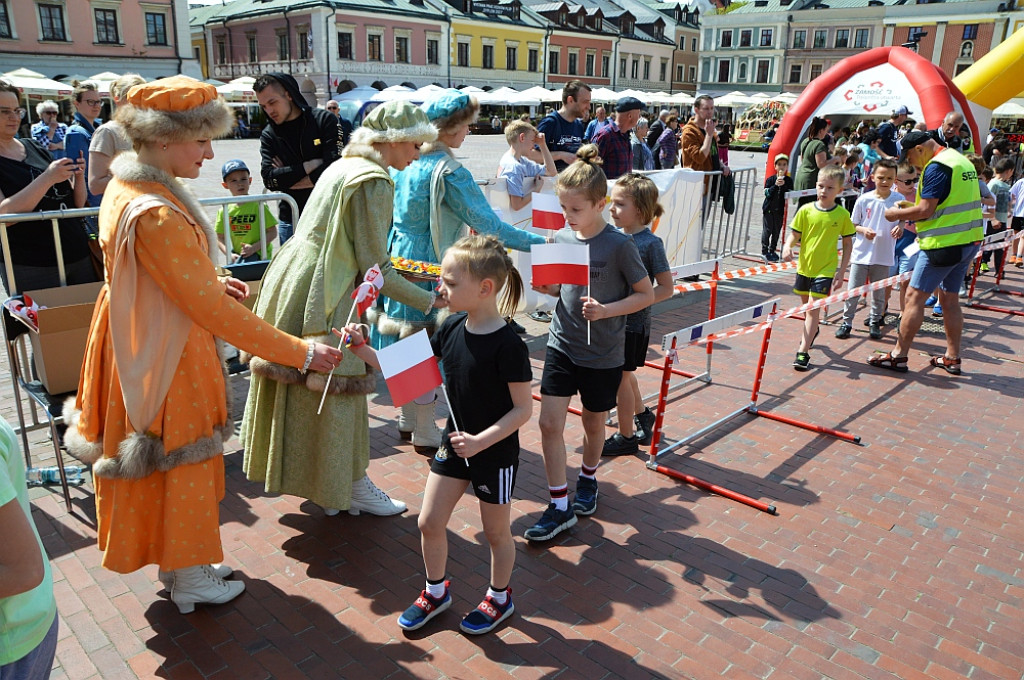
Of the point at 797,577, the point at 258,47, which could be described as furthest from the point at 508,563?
the point at 258,47

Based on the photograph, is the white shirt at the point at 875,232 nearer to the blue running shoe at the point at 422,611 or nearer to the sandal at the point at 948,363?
the sandal at the point at 948,363

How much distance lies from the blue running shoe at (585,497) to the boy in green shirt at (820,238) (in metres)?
3.40

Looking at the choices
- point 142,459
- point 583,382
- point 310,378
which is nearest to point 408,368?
point 310,378

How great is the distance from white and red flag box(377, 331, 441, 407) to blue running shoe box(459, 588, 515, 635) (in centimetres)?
105

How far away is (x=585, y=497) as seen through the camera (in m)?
4.16

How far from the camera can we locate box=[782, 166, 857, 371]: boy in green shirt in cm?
665

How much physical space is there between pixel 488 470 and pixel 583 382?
3.66 ft

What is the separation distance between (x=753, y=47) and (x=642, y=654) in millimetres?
79744

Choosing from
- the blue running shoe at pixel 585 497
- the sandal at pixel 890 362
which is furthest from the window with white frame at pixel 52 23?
the blue running shoe at pixel 585 497

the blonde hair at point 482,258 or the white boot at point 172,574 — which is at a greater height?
the blonde hair at point 482,258

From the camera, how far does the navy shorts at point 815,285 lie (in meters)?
6.75

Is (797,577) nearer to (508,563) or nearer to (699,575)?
(699,575)

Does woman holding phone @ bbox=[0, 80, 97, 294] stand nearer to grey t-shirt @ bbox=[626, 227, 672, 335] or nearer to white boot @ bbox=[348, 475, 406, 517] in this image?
white boot @ bbox=[348, 475, 406, 517]

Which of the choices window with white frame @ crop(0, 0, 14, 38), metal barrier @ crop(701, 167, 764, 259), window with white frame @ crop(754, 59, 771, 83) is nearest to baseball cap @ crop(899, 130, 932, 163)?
metal barrier @ crop(701, 167, 764, 259)
